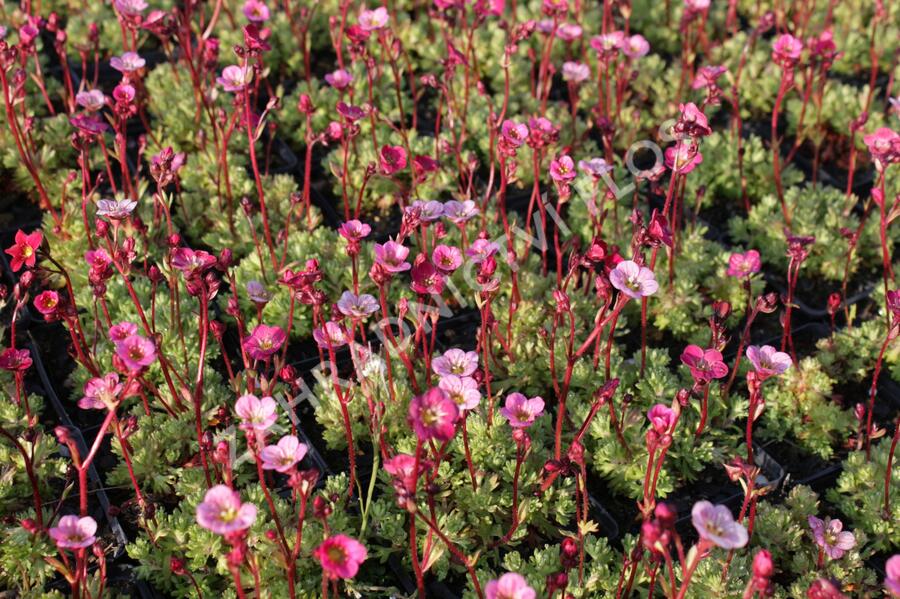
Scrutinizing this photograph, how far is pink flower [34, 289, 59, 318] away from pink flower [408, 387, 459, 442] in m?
1.22

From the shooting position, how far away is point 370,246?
3.99 metres

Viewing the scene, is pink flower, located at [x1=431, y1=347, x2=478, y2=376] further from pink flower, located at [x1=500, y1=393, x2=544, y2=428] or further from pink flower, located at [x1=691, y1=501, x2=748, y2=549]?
pink flower, located at [x1=691, y1=501, x2=748, y2=549]

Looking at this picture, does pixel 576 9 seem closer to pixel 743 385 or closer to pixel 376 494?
pixel 743 385

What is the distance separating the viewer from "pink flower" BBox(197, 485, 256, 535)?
2.12 metres

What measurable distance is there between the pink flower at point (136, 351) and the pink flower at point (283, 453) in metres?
0.39

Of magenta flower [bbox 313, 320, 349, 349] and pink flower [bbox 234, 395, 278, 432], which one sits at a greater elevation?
pink flower [bbox 234, 395, 278, 432]

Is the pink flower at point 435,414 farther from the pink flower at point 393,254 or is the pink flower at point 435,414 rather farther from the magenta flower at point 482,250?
the magenta flower at point 482,250

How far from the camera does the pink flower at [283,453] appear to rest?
239cm

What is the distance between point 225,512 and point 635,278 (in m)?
1.36

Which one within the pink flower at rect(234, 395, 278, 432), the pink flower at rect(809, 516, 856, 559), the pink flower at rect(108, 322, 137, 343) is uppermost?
the pink flower at rect(108, 322, 137, 343)

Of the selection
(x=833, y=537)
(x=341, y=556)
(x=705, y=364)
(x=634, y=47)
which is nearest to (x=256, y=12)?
(x=634, y=47)

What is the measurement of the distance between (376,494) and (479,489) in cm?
38

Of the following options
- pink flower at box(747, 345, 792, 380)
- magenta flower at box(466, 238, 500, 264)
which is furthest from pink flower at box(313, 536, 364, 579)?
pink flower at box(747, 345, 792, 380)

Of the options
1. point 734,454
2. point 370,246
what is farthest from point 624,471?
point 370,246
